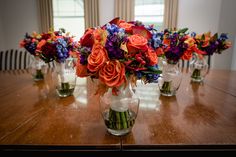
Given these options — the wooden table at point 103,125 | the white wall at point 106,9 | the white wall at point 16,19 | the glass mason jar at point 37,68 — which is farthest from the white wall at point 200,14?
the white wall at point 16,19

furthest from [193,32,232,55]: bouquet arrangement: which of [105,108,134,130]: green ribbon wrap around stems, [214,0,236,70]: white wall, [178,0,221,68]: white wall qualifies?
[178,0,221,68]: white wall

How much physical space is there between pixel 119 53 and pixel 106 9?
350cm

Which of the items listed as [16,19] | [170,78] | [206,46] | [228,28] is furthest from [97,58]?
[16,19]

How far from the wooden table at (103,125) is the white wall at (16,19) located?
3.31m

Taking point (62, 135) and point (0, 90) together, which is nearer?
point (62, 135)

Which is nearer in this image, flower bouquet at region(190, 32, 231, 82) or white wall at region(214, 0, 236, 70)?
flower bouquet at region(190, 32, 231, 82)

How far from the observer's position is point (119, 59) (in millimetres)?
531

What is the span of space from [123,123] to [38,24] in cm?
406

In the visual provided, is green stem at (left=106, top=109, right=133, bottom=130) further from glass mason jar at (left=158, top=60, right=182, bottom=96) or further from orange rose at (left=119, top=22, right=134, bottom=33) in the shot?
glass mason jar at (left=158, top=60, right=182, bottom=96)

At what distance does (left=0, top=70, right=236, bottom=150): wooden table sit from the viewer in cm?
60

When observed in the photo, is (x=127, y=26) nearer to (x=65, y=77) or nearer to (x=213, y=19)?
(x=65, y=77)
